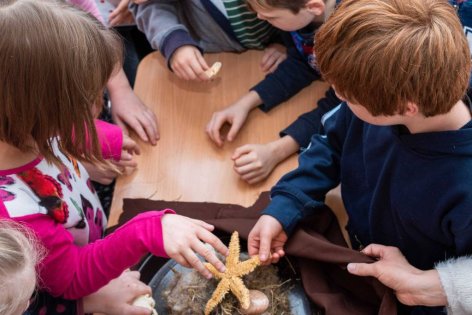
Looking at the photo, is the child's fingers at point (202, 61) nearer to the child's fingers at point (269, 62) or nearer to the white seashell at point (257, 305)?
the child's fingers at point (269, 62)

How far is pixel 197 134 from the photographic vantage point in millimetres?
1271

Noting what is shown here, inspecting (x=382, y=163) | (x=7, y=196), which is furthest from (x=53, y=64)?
(x=382, y=163)

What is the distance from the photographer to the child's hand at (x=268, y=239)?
0.97 meters

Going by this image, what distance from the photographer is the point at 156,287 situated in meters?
0.98

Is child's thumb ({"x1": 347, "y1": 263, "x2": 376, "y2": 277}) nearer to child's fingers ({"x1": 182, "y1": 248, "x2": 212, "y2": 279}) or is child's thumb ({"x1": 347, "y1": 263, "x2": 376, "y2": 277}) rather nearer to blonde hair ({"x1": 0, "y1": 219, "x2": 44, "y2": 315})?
child's fingers ({"x1": 182, "y1": 248, "x2": 212, "y2": 279})

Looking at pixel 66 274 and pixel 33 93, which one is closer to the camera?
pixel 33 93

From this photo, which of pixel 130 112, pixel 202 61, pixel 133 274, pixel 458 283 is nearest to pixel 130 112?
pixel 130 112

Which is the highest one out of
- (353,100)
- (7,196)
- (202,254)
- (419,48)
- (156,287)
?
(419,48)

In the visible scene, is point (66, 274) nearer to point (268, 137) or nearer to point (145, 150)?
point (145, 150)

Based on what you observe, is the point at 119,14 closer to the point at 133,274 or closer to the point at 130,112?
the point at 130,112

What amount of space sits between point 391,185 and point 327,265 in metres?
0.20

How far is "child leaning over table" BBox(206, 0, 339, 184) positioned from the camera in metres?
1.14

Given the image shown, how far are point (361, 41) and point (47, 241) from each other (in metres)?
0.59

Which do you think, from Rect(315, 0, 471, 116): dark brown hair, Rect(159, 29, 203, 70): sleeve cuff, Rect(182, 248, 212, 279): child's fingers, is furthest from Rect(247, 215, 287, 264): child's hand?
Rect(159, 29, 203, 70): sleeve cuff
